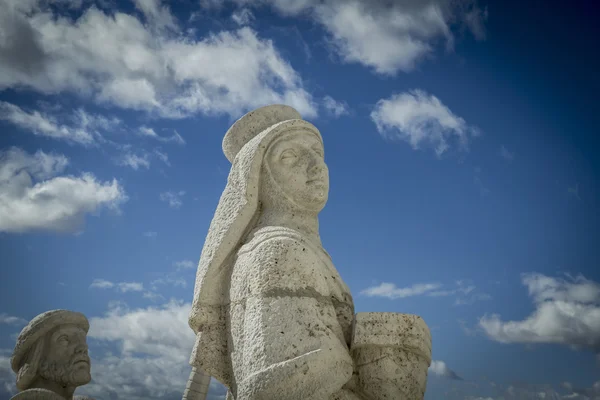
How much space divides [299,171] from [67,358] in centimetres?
393

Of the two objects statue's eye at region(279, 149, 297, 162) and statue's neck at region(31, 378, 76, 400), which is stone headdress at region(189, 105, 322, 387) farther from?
statue's neck at region(31, 378, 76, 400)

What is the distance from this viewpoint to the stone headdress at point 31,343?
5988 millimetres

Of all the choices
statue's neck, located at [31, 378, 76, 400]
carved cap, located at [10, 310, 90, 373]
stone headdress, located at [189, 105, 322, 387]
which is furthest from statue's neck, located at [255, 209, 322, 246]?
statue's neck, located at [31, 378, 76, 400]

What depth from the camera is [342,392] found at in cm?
341

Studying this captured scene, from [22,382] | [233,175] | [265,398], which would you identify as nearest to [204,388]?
[22,382]

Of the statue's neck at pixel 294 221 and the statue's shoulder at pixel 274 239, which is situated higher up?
the statue's neck at pixel 294 221

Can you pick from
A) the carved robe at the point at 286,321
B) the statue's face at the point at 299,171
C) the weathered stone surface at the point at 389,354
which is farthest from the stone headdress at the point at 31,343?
the weathered stone surface at the point at 389,354

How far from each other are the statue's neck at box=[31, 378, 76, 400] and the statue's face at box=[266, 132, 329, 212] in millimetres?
3885

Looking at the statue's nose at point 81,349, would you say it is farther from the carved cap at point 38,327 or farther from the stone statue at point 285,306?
the stone statue at point 285,306

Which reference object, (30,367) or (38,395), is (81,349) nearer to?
(30,367)

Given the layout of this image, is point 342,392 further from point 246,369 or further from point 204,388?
point 204,388

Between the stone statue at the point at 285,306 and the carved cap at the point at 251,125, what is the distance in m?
A: 0.21

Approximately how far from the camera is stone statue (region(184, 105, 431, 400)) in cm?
329

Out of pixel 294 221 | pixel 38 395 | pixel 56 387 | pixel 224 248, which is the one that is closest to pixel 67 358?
pixel 56 387
